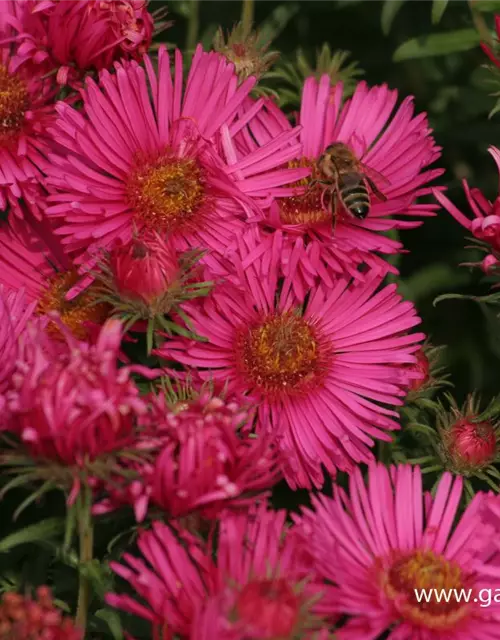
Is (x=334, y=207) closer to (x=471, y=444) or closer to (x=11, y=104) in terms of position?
(x=471, y=444)

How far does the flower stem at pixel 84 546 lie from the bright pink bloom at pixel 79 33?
25.9 inches

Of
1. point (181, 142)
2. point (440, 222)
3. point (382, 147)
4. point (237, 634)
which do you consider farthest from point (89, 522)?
point (440, 222)

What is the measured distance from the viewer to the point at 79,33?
4.84 ft

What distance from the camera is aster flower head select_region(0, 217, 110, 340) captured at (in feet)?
Answer: 5.17

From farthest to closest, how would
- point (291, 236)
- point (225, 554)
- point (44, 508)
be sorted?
1. point (291, 236)
2. point (44, 508)
3. point (225, 554)

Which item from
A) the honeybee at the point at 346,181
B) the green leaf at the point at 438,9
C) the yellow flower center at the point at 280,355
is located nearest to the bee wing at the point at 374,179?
the honeybee at the point at 346,181

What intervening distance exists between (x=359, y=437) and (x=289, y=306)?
0.23m

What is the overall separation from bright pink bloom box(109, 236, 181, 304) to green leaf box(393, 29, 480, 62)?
77cm

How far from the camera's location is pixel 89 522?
3.80ft

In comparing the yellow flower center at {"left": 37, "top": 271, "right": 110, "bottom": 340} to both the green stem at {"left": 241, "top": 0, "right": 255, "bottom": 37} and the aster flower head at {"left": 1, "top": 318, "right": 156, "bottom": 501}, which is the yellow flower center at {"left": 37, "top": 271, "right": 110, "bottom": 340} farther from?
the green stem at {"left": 241, "top": 0, "right": 255, "bottom": 37}

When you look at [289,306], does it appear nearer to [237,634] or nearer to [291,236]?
[291,236]

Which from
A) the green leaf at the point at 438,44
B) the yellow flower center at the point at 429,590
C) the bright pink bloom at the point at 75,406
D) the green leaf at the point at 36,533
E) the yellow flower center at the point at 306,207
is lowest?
the yellow flower center at the point at 429,590

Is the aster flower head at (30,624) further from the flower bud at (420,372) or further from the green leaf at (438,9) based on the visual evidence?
the green leaf at (438,9)

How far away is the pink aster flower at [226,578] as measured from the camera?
1009 mm
